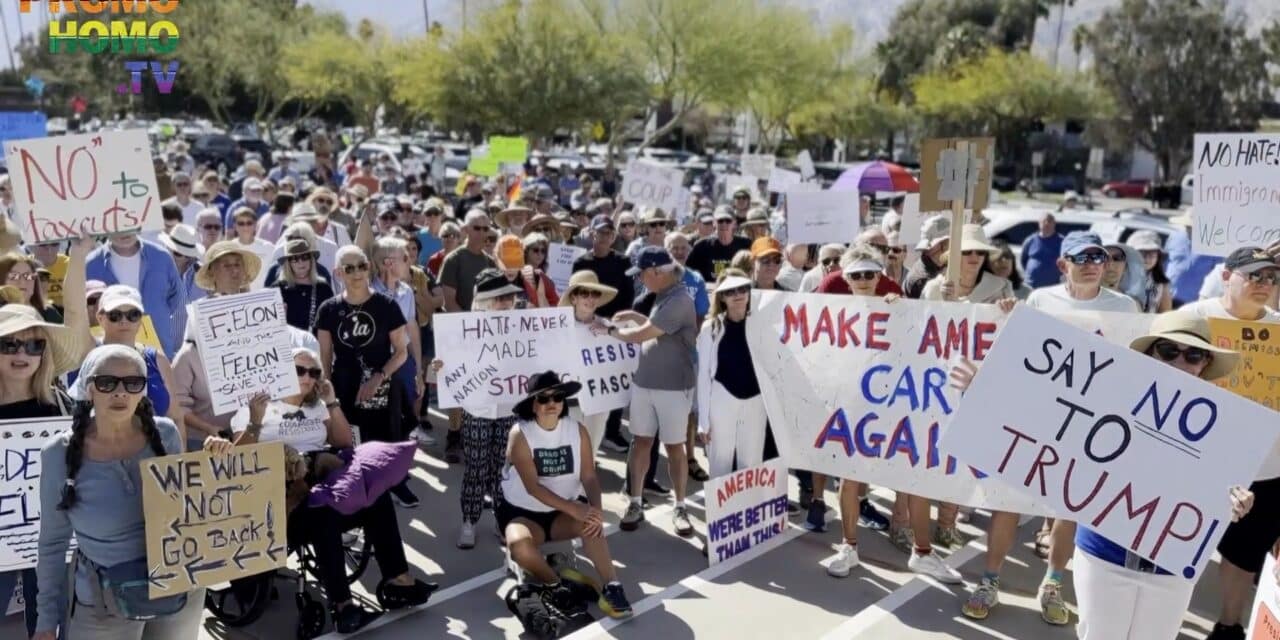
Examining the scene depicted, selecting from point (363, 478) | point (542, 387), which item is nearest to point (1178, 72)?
point (542, 387)

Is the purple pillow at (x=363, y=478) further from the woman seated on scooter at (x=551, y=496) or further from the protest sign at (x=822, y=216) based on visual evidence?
the protest sign at (x=822, y=216)

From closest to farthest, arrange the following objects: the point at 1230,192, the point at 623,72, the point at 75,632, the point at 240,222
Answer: the point at 75,632
the point at 1230,192
the point at 240,222
the point at 623,72

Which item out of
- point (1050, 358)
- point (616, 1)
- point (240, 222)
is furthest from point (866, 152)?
point (1050, 358)

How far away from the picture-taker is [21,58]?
68188 millimetres

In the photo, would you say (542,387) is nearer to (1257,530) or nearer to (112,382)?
(112,382)

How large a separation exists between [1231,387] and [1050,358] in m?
1.51

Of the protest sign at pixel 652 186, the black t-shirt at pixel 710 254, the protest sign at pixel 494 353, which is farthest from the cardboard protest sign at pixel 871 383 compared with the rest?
the protest sign at pixel 652 186

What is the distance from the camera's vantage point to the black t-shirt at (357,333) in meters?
6.33

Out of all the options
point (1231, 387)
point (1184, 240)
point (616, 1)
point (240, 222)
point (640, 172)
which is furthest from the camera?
point (616, 1)

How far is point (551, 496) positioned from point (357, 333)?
1.66 meters

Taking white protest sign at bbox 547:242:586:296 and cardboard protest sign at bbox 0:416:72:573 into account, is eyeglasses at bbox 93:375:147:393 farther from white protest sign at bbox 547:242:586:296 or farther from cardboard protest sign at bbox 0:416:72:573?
white protest sign at bbox 547:242:586:296

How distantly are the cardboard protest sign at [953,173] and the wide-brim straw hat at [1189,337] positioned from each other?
1.72 metres

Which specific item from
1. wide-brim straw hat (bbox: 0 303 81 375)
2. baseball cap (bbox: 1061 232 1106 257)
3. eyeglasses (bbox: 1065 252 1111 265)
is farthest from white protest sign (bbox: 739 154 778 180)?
wide-brim straw hat (bbox: 0 303 81 375)

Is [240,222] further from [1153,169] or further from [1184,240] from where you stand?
[1153,169]
